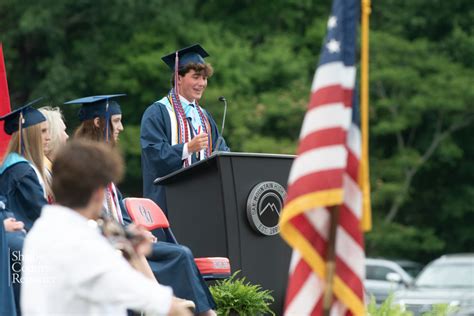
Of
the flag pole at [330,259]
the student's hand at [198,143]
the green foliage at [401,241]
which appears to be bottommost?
the green foliage at [401,241]

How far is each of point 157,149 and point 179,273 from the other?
1423 millimetres

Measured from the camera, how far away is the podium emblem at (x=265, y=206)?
25.9 feet

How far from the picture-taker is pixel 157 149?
8.41 meters

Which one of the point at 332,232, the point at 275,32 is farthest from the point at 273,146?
the point at 332,232

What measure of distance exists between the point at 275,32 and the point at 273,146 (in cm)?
469

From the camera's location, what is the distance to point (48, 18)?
26766mm

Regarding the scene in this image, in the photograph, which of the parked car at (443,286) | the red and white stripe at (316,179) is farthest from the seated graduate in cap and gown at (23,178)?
the parked car at (443,286)

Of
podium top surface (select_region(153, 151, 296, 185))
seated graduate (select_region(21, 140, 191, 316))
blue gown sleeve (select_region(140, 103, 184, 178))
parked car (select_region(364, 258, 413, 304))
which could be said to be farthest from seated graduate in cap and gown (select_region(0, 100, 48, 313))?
parked car (select_region(364, 258, 413, 304))

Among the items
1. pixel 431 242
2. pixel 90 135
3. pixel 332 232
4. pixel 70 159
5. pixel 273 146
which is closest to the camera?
pixel 70 159

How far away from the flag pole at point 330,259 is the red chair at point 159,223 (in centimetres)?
236

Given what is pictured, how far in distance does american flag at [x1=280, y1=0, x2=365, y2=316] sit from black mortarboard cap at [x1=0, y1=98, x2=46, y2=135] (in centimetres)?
243

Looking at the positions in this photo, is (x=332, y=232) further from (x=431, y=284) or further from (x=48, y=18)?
(x=48, y=18)

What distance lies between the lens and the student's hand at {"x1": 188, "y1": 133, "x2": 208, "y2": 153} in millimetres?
8016

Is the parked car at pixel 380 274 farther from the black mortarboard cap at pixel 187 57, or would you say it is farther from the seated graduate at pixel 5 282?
the seated graduate at pixel 5 282
